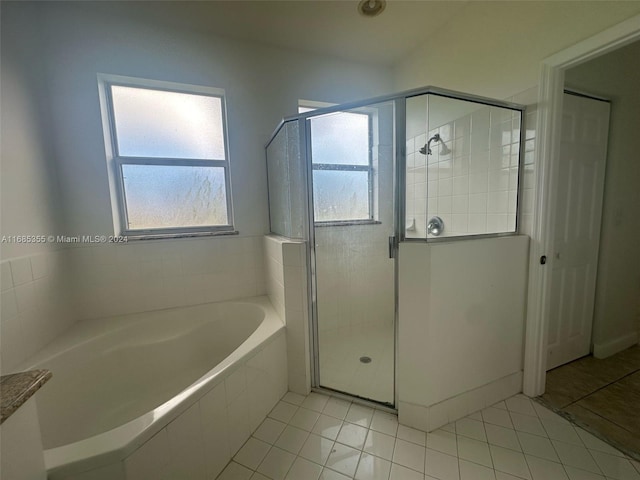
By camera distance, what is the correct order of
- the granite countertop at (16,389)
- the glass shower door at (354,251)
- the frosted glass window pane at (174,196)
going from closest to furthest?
1. the granite countertop at (16,389)
2. the glass shower door at (354,251)
3. the frosted glass window pane at (174,196)

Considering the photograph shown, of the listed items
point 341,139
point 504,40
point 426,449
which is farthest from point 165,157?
point 426,449

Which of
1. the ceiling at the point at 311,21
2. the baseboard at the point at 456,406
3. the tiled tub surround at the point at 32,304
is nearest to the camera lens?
the tiled tub surround at the point at 32,304

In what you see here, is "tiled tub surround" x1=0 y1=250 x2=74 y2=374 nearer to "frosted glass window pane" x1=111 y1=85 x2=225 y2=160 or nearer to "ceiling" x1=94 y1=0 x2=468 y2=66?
"frosted glass window pane" x1=111 y1=85 x2=225 y2=160

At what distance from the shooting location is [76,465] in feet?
2.56

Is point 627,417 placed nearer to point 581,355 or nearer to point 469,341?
point 581,355

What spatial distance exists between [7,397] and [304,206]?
137 cm

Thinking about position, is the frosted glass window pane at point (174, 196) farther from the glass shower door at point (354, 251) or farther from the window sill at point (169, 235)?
the glass shower door at point (354, 251)

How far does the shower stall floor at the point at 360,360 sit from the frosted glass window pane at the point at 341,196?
2.64 feet

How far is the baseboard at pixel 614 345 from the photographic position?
1982 mm

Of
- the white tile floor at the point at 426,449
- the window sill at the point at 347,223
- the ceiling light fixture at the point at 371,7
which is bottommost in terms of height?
the white tile floor at the point at 426,449

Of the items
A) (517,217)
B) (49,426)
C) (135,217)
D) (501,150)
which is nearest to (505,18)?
(501,150)

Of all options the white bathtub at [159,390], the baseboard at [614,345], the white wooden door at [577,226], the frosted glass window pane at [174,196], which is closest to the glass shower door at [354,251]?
the white bathtub at [159,390]

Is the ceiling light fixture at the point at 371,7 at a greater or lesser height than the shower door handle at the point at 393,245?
greater

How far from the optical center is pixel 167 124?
2.00 m
